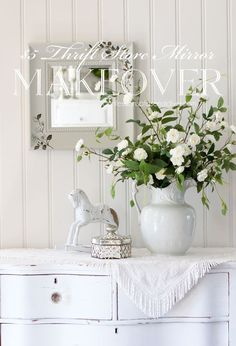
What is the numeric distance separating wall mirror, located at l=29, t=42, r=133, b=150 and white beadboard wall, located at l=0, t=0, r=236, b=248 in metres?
0.05

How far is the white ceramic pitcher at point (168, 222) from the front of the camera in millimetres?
2039

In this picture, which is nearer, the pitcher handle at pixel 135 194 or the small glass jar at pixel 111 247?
the small glass jar at pixel 111 247

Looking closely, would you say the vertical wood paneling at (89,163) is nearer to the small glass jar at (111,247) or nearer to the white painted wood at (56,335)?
the small glass jar at (111,247)

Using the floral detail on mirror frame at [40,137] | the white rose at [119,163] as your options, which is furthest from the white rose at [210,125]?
the floral detail on mirror frame at [40,137]

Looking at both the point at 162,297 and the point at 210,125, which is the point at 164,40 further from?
the point at 162,297

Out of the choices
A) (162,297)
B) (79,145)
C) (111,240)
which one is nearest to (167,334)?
(162,297)

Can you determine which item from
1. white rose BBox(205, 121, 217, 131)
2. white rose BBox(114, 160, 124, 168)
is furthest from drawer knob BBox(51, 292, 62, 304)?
white rose BBox(205, 121, 217, 131)

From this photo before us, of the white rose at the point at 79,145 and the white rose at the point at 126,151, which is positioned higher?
the white rose at the point at 79,145

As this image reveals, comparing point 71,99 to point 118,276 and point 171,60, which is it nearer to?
point 171,60

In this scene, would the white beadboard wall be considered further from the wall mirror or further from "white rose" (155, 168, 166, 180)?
"white rose" (155, 168, 166, 180)

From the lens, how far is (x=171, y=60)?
2.37m

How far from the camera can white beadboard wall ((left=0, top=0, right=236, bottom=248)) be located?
2.36m

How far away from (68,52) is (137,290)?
98cm

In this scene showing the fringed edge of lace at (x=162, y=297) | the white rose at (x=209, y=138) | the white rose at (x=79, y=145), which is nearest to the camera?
the fringed edge of lace at (x=162, y=297)
